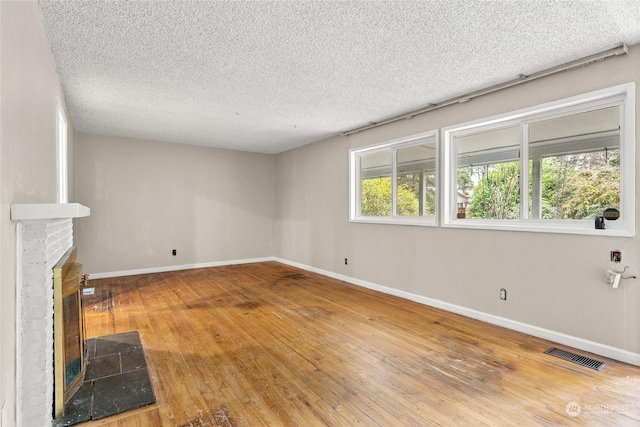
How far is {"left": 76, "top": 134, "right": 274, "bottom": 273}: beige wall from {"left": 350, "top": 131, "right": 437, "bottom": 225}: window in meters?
2.88

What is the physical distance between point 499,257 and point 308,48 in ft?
9.09

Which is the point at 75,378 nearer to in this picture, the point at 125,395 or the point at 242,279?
the point at 125,395

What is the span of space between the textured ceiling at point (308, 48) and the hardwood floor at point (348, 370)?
2480mm

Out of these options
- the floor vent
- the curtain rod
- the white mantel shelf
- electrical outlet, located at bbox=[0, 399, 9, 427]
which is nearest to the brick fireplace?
the white mantel shelf

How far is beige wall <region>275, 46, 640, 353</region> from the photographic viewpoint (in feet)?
9.00

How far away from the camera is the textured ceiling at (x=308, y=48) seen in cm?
217

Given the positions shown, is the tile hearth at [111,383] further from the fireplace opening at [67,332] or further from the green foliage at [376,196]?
the green foliage at [376,196]

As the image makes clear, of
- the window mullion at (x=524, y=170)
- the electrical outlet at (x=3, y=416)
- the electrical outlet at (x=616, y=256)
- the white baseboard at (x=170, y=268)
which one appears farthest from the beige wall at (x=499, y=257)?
the electrical outlet at (x=3, y=416)

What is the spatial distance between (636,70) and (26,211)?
408 centimetres

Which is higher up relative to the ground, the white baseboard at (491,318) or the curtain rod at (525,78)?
the curtain rod at (525,78)

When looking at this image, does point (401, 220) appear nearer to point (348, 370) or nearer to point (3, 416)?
point (348, 370)

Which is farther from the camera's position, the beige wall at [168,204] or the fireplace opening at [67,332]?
the beige wall at [168,204]

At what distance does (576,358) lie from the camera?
8.90 ft

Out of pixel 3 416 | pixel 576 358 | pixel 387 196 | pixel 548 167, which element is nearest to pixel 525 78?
pixel 548 167
